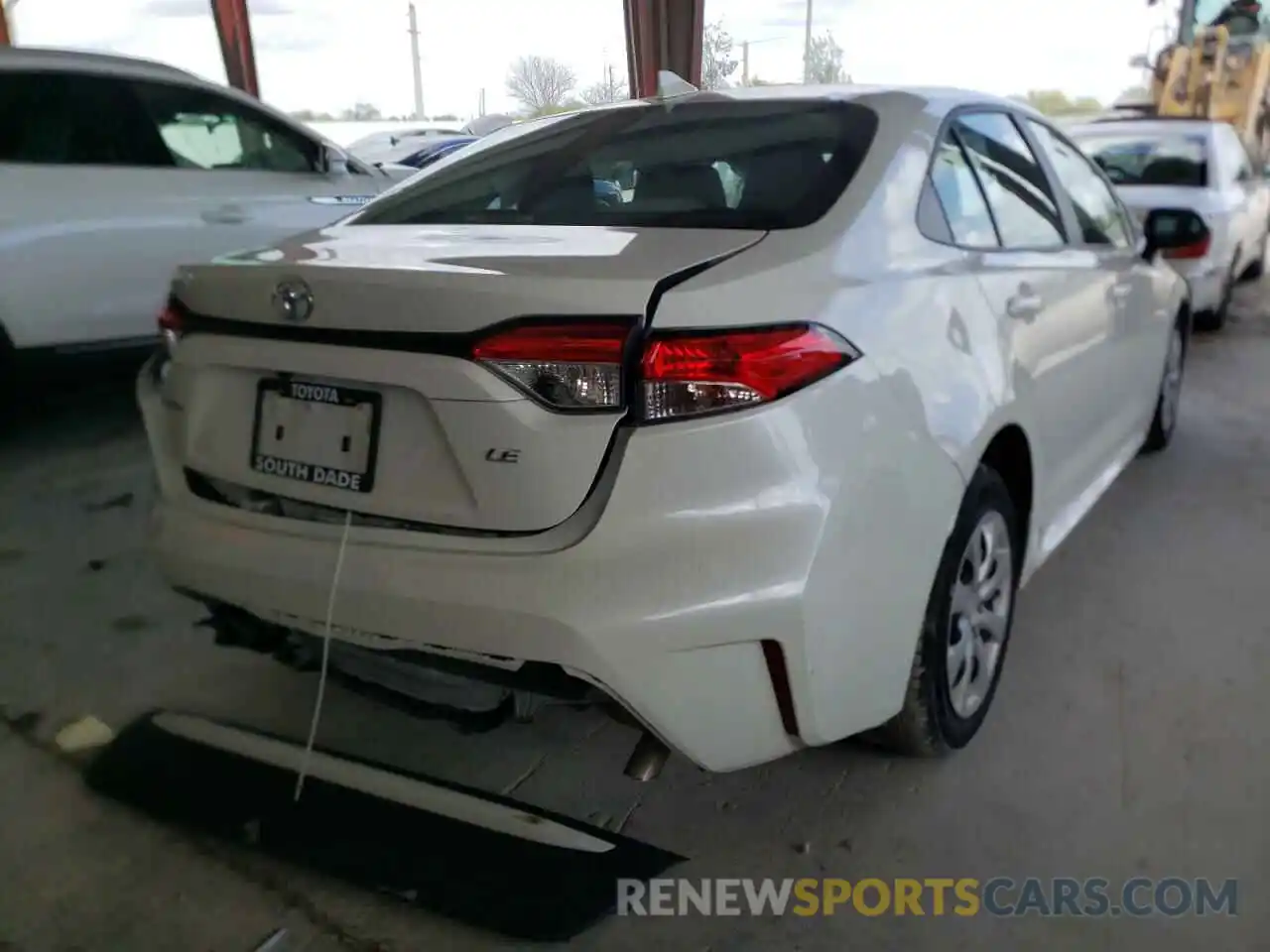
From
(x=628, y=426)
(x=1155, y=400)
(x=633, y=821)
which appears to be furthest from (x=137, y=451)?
(x=1155, y=400)

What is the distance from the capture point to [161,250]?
14.9 feet

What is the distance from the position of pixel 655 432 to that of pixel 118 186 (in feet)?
12.4

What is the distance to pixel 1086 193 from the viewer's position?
3.07 meters

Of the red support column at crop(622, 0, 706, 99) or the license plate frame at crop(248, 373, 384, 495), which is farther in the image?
the red support column at crop(622, 0, 706, 99)

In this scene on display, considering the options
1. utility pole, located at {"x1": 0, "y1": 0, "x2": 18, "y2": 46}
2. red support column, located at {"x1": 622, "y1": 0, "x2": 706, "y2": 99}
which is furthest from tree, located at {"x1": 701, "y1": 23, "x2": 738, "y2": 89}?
utility pole, located at {"x1": 0, "y1": 0, "x2": 18, "y2": 46}

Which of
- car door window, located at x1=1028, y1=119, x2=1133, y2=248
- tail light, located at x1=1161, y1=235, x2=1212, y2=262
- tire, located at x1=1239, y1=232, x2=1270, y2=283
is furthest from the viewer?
tire, located at x1=1239, y1=232, x2=1270, y2=283

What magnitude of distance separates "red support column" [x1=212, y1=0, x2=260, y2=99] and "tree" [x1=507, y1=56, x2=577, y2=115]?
2409 mm

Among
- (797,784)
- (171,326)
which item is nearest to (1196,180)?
(797,784)

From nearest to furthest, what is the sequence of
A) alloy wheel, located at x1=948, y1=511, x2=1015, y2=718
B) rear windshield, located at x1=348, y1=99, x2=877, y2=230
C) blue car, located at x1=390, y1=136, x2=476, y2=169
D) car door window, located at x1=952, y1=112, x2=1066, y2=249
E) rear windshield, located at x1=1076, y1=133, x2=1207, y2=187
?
rear windshield, located at x1=348, y1=99, x2=877, y2=230 → alloy wheel, located at x1=948, y1=511, x2=1015, y2=718 → car door window, located at x1=952, y1=112, x2=1066, y2=249 → rear windshield, located at x1=1076, y1=133, x2=1207, y2=187 → blue car, located at x1=390, y1=136, x2=476, y2=169

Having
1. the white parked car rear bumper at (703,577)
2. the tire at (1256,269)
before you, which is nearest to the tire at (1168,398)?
the white parked car rear bumper at (703,577)

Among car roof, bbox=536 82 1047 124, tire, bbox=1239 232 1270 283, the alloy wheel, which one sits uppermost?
car roof, bbox=536 82 1047 124

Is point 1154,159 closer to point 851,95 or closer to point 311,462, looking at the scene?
point 851,95

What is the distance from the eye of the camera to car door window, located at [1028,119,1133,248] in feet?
9.45

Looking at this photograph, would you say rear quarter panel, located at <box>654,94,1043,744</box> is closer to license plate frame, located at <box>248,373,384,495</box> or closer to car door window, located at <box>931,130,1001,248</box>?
car door window, located at <box>931,130,1001,248</box>
